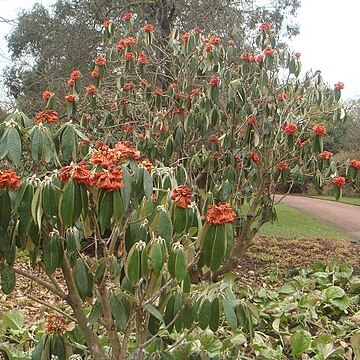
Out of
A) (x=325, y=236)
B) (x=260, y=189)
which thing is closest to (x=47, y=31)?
(x=325, y=236)

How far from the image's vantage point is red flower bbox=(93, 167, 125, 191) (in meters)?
1.73

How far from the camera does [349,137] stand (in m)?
23.9

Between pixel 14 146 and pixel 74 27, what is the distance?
34.4ft

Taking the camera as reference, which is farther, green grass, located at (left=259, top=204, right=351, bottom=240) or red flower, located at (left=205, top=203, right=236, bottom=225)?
green grass, located at (left=259, top=204, right=351, bottom=240)

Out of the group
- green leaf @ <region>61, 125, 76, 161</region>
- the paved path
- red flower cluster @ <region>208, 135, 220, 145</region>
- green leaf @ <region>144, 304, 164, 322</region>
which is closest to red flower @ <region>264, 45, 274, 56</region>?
red flower cluster @ <region>208, 135, 220, 145</region>

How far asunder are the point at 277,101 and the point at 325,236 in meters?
5.11

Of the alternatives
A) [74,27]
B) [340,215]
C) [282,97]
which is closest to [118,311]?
[282,97]

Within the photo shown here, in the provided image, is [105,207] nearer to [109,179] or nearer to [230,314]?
[109,179]

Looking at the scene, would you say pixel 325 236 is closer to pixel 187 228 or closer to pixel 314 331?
pixel 314 331

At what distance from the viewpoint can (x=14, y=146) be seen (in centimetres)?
187

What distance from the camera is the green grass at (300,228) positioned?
10.1m

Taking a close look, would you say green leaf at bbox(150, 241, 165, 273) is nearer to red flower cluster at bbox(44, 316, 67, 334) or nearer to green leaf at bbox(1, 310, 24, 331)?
red flower cluster at bbox(44, 316, 67, 334)

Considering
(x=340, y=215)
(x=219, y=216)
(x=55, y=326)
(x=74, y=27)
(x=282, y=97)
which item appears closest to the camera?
(x=219, y=216)

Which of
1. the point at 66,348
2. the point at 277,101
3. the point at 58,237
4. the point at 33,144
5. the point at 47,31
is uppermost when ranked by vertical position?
the point at 47,31
